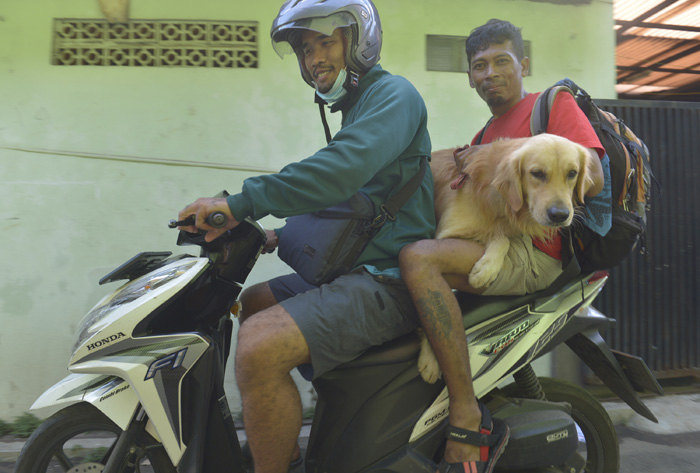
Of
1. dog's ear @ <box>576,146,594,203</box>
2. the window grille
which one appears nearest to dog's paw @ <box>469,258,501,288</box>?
dog's ear @ <box>576,146,594,203</box>

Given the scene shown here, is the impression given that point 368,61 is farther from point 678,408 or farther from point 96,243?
point 678,408

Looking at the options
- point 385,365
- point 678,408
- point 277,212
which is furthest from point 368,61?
point 678,408

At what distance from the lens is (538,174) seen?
169cm

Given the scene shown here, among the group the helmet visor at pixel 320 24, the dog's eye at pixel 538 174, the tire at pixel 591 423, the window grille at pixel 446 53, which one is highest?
the window grille at pixel 446 53

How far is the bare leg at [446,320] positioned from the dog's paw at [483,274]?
0.13ft

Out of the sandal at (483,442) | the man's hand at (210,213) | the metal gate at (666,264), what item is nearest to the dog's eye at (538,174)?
the sandal at (483,442)

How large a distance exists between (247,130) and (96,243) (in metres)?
1.19

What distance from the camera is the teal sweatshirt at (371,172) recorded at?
63.7 inches

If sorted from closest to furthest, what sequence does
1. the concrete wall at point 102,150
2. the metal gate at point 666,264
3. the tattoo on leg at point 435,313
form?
the tattoo on leg at point 435,313
the concrete wall at point 102,150
the metal gate at point 666,264

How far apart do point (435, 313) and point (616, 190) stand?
780 millimetres

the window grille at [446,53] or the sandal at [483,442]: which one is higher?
the window grille at [446,53]

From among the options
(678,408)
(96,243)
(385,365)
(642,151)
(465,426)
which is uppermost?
(642,151)

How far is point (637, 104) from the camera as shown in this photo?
12.8 ft

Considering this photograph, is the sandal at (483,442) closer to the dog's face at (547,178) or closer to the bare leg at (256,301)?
the dog's face at (547,178)
